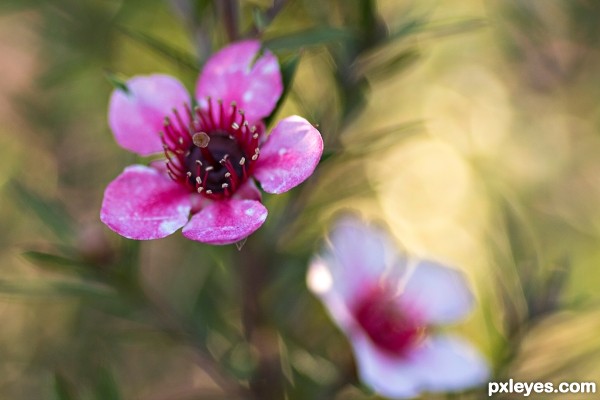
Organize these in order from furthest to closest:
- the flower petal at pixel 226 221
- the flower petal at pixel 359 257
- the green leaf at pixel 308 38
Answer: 1. the flower petal at pixel 359 257
2. the green leaf at pixel 308 38
3. the flower petal at pixel 226 221

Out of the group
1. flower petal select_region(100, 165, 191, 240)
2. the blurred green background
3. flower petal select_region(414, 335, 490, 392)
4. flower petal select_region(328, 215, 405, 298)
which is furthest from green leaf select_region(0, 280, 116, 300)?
flower petal select_region(414, 335, 490, 392)

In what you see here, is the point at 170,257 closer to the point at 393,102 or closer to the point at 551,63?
the point at 393,102

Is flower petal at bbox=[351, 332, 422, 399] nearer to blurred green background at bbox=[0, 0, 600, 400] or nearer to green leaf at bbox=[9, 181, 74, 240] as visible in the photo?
blurred green background at bbox=[0, 0, 600, 400]

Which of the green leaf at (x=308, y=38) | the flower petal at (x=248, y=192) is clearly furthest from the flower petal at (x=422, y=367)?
the green leaf at (x=308, y=38)

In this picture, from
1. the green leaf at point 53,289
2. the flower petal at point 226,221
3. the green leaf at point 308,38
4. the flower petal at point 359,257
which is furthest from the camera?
the flower petal at point 359,257

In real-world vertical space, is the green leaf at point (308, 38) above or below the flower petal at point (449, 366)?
above

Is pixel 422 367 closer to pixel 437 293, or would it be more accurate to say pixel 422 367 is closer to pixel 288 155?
pixel 437 293

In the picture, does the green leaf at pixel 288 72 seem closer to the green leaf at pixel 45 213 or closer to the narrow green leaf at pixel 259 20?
the narrow green leaf at pixel 259 20
